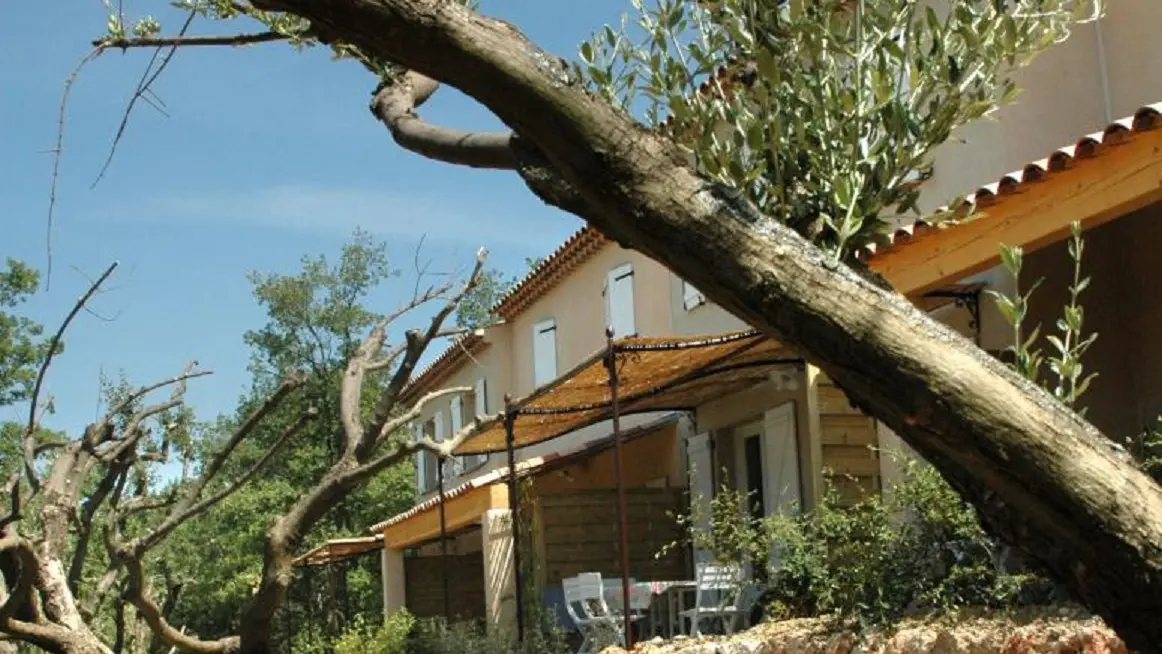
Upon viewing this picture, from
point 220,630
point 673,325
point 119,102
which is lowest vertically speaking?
point 220,630

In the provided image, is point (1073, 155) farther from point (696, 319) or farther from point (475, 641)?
point (696, 319)

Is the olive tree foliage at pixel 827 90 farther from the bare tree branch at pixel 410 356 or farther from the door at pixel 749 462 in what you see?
the door at pixel 749 462

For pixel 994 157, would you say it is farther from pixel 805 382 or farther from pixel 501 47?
pixel 501 47

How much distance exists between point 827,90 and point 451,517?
18.1 m

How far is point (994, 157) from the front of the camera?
12.5 m

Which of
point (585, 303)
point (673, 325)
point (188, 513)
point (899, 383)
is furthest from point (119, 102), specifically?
point (585, 303)

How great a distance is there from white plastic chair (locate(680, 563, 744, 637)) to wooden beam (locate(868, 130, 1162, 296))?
3540 mm

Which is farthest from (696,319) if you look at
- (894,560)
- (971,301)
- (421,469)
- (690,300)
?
(421,469)

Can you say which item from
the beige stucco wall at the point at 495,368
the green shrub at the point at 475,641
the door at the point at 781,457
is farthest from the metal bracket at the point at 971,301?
the beige stucco wall at the point at 495,368

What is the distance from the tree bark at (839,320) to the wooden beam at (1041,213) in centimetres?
493

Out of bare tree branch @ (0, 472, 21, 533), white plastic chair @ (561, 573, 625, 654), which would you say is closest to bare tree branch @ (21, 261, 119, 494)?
bare tree branch @ (0, 472, 21, 533)

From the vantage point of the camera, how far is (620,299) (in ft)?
75.7

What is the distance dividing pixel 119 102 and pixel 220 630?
42.4m

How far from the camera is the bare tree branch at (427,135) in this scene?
382 cm
